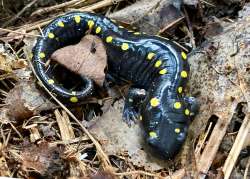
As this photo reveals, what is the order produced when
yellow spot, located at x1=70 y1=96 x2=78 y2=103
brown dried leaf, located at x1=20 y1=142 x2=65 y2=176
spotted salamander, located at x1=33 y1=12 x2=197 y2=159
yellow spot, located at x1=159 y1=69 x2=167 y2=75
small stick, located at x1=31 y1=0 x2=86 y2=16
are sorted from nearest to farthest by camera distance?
brown dried leaf, located at x1=20 y1=142 x2=65 y2=176 → spotted salamander, located at x1=33 y1=12 x2=197 y2=159 → yellow spot, located at x1=70 y1=96 x2=78 y2=103 → yellow spot, located at x1=159 y1=69 x2=167 y2=75 → small stick, located at x1=31 y1=0 x2=86 y2=16

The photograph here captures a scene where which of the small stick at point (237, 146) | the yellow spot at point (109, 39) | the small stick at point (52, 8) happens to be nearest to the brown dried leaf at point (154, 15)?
the yellow spot at point (109, 39)

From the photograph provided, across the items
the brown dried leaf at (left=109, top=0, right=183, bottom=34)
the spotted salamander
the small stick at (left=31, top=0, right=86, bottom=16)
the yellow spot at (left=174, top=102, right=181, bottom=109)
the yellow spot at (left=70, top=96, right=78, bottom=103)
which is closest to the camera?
the spotted salamander

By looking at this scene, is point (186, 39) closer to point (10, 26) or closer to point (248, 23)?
point (248, 23)

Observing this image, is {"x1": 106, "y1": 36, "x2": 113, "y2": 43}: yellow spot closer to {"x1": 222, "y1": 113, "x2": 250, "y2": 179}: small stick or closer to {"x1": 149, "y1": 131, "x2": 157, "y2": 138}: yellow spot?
{"x1": 149, "y1": 131, "x2": 157, "y2": 138}: yellow spot

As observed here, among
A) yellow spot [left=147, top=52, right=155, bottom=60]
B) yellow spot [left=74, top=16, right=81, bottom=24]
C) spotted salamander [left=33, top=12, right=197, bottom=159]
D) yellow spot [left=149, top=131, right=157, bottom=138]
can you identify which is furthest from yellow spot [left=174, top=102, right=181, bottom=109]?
yellow spot [left=74, top=16, right=81, bottom=24]

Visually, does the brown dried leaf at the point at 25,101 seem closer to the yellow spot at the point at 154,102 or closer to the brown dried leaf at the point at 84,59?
the brown dried leaf at the point at 84,59

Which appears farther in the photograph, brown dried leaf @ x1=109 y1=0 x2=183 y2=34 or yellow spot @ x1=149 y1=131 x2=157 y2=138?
brown dried leaf @ x1=109 y1=0 x2=183 y2=34

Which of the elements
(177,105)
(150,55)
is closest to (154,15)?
(150,55)

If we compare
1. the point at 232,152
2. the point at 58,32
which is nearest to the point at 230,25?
the point at 232,152
